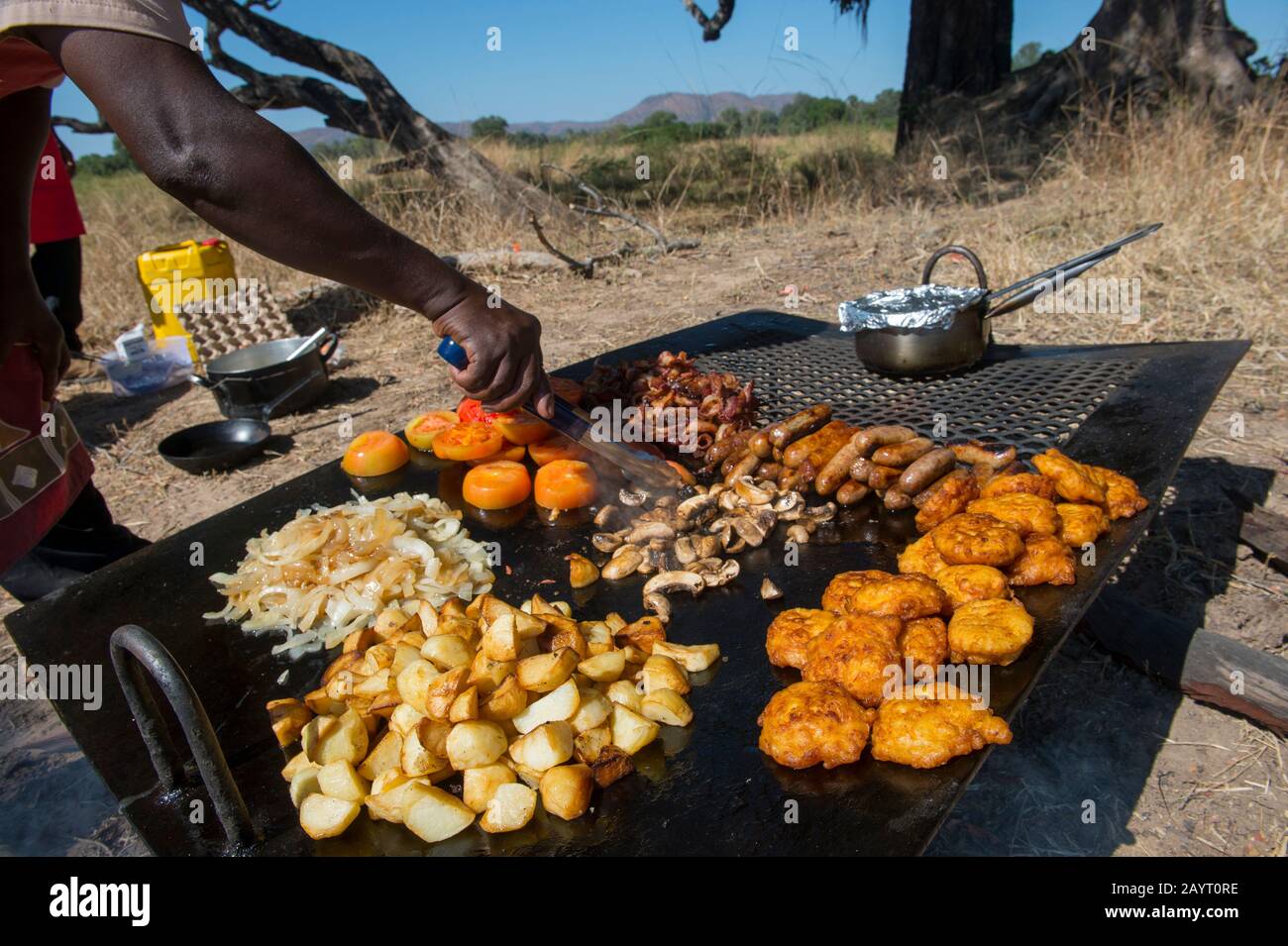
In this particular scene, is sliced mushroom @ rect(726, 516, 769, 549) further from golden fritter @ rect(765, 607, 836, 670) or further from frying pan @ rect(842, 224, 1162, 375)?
frying pan @ rect(842, 224, 1162, 375)

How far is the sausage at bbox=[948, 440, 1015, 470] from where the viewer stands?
2840mm

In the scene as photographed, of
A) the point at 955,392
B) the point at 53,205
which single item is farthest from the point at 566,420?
the point at 53,205

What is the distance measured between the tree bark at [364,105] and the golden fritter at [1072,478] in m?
10.6

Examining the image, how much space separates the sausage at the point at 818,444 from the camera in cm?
313

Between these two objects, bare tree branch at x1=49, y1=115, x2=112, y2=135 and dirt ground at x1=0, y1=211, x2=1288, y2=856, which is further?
bare tree branch at x1=49, y1=115, x2=112, y2=135

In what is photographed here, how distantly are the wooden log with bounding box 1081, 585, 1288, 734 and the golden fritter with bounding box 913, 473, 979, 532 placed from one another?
2.66 feet

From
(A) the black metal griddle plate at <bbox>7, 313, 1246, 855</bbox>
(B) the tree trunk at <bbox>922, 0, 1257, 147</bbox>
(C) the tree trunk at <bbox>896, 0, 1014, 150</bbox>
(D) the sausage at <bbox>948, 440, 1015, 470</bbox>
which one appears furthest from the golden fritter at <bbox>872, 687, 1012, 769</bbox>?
(C) the tree trunk at <bbox>896, 0, 1014, 150</bbox>

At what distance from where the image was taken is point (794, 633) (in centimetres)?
216

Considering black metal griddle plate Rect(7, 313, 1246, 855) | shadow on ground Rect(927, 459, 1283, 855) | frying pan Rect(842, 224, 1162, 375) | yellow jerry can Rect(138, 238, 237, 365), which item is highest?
yellow jerry can Rect(138, 238, 237, 365)

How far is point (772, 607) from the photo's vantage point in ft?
8.04

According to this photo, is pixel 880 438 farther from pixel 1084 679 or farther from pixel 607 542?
pixel 1084 679

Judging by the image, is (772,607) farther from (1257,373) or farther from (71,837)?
(1257,373)

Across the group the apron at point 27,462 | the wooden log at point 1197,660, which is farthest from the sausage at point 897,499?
the apron at point 27,462

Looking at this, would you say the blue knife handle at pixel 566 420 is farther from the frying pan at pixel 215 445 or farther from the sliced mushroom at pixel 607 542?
the frying pan at pixel 215 445
